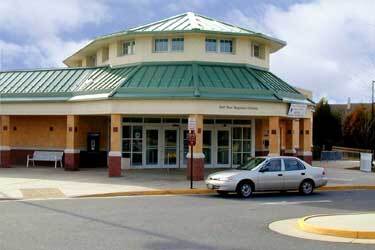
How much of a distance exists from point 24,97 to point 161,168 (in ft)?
28.5

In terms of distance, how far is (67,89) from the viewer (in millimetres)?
32094

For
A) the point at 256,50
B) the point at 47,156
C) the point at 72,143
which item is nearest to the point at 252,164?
the point at 72,143

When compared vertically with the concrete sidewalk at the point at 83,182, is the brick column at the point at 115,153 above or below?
above

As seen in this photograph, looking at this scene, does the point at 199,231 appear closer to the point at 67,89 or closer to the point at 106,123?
the point at 67,89

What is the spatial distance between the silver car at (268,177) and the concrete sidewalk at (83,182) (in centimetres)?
253

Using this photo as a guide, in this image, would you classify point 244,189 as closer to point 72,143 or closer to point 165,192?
point 165,192

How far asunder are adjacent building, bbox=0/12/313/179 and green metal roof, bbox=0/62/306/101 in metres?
0.06

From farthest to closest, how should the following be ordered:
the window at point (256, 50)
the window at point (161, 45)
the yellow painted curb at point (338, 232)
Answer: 1. the window at point (256, 50)
2. the window at point (161, 45)
3. the yellow painted curb at point (338, 232)

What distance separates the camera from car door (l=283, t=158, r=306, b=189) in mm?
21938

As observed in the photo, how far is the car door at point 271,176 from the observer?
21.4 meters

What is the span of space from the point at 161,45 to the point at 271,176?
41.9 ft

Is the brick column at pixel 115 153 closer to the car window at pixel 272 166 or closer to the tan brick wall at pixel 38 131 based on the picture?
the tan brick wall at pixel 38 131

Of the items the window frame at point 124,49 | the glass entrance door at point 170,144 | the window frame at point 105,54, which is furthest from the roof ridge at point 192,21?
the glass entrance door at point 170,144

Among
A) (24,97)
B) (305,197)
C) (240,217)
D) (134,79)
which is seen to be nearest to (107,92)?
(134,79)
